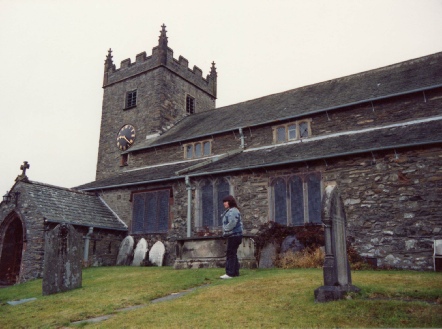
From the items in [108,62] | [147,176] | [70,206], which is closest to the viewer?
[70,206]

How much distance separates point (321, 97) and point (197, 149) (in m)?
6.96

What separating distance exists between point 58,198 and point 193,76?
16046mm

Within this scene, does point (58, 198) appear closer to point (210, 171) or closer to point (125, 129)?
point (210, 171)

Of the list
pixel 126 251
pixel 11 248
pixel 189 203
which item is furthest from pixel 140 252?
pixel 11 248

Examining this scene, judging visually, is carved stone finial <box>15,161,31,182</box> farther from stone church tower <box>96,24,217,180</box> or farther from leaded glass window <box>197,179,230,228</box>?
stone church tower <box>96,24,217,180</box>

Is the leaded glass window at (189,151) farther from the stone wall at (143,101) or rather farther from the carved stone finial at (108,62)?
the carved stone finial at (108,62)

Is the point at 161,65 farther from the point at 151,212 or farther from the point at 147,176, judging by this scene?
the point at 151,212

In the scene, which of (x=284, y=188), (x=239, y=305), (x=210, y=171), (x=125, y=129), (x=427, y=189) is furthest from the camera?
(x=125, y=129)

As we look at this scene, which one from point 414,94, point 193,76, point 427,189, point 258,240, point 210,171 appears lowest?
point 258,240

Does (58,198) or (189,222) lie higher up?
(58,198)

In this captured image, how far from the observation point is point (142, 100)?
28.2 meters

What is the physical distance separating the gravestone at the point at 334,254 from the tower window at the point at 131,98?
75.9ft

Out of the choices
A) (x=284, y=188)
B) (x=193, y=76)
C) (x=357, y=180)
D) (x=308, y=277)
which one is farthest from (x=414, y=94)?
(x=193, y=76)

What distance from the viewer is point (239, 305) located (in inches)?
267
